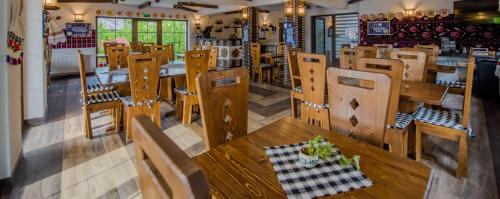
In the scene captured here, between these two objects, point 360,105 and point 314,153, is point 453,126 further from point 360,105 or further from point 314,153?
point 314,153

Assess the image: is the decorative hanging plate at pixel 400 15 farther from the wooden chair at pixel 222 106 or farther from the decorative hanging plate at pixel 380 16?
the wooden chair at pixel 222 106

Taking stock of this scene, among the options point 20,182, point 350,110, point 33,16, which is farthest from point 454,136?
point 33,16

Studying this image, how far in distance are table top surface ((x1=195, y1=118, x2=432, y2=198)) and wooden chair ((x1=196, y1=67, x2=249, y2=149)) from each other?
234 mm

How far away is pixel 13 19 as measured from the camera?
8.55 ft

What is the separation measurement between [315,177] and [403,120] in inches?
69.0

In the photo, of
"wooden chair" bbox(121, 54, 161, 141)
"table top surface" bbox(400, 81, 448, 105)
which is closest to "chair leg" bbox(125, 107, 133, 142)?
"wooden chair" bbox(121, 54, 161, 141)

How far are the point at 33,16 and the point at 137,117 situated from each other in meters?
3.98

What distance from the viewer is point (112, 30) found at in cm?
953

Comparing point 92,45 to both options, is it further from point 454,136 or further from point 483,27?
point 483,27

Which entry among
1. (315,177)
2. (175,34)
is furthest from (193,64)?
(175,34)

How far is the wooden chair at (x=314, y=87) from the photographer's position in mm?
2820

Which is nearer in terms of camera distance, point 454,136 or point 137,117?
point 137,117

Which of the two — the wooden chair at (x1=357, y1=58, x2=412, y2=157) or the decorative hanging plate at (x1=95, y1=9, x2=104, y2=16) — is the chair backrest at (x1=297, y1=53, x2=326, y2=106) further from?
the decorative hanging plate at (x1=95, y1=9, x2=104, y2=16)

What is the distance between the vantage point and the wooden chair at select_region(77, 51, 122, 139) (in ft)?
10.5
